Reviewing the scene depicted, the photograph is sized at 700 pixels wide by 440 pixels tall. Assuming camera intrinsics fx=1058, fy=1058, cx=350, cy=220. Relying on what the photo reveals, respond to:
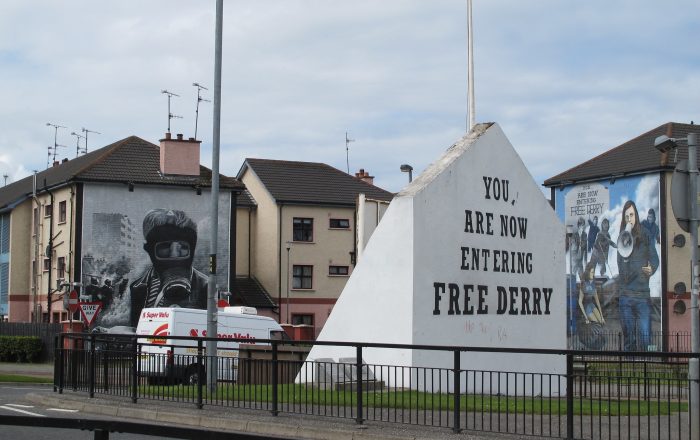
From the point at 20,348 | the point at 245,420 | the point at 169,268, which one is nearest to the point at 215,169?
the point at 245,420

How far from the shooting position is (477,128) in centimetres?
2347

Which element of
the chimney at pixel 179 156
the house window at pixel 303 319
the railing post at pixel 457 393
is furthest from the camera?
the house window at pixel 303 319

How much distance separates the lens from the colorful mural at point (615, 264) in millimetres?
51844

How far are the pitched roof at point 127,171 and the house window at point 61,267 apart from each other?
379 centimetres

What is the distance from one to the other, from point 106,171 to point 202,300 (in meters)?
7.92

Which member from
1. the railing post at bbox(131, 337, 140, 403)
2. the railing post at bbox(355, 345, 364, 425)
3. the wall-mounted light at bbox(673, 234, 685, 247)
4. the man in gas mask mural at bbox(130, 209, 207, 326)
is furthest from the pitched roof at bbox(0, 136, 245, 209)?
the railing post at bbox(355, 345, 364, 425)

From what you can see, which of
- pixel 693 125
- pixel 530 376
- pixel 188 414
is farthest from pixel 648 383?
pixel 693 125

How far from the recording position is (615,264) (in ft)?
176

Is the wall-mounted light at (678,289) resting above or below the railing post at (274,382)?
above

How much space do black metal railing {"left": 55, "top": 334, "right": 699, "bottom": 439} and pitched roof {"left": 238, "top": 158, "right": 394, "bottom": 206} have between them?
42.3m

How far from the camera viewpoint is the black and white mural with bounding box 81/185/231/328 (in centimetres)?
5031

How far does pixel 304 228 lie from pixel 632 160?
60.8 feet

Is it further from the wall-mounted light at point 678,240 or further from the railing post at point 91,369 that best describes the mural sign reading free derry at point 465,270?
the wall-mounted light at point 678,240

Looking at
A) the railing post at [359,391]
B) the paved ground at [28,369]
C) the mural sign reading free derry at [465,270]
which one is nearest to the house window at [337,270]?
the paved ground at [28,369]
